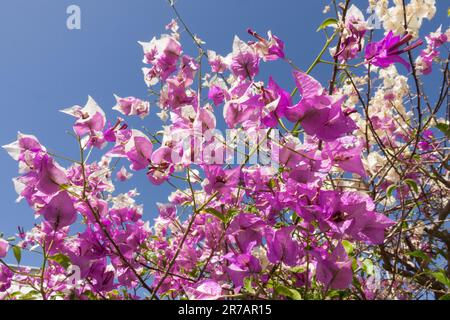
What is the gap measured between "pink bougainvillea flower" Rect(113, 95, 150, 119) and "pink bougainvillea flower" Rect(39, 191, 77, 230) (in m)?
0.46

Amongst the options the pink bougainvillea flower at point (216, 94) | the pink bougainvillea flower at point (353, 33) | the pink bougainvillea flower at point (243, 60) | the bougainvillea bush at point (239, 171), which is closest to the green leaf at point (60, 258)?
the bougainvillea bush at point (239, 171)

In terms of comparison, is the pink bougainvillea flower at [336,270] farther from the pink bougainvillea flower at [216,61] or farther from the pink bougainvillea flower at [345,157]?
the pink bougainvillea flower at [216,61]

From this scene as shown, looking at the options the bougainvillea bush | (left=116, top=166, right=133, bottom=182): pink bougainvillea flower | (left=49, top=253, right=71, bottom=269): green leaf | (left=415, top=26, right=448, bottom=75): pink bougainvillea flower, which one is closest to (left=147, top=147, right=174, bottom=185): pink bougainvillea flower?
the bougainvillea bush

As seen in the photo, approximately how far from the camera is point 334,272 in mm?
736

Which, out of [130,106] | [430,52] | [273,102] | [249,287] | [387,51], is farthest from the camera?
[430,52]

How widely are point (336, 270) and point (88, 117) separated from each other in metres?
0.70

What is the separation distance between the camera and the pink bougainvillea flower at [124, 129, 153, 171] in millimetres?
809

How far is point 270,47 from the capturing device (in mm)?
948

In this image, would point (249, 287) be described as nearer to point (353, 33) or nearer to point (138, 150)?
point (138, 150)

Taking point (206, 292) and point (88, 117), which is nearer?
point (206, 292)

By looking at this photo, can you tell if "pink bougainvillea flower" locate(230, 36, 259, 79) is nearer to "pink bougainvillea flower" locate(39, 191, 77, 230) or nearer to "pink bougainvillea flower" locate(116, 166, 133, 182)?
"pink bougainvillea flower" locate(39, 191, 77, 230)

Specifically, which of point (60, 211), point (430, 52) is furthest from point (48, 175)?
point (430, 52)
